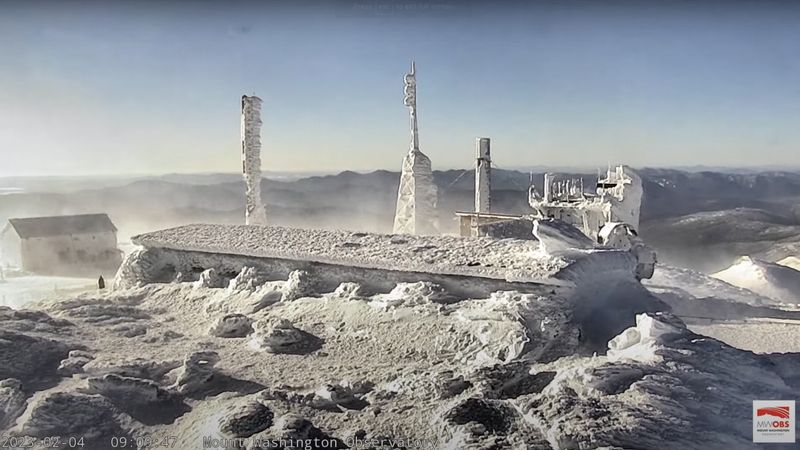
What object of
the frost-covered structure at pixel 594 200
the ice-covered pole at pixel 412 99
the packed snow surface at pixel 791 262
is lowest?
the packed snow surface at pixel 791 262

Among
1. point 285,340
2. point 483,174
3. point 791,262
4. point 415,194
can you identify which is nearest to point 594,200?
point 483,174

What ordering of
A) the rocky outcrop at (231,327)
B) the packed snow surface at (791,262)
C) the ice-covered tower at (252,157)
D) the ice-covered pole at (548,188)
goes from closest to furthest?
the rocky outcrop at (231,327)
the ice-covered tower at (252,157)
the ice-covered pole at (548,188)
the packed snow surface at (791,262)

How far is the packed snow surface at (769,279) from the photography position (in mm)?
6922

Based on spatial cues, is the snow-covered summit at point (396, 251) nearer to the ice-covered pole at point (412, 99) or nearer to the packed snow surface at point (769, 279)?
the ice-covered pole at point (412, 99)

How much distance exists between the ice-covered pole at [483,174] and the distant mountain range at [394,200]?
308 millimetres

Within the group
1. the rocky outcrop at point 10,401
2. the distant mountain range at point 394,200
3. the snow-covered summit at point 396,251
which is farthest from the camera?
the distant mountain range at point 394,200

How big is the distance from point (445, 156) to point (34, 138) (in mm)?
4139

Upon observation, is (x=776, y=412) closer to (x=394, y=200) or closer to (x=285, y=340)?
(x=285, y=340)

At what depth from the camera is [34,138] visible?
480 cm

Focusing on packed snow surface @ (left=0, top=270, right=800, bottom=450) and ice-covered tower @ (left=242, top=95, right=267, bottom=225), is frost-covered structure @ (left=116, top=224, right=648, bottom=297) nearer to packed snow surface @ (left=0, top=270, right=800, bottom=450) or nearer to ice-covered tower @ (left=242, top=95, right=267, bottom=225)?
packed snow surface @ (left=0, top=270, right=800, bottom=450)

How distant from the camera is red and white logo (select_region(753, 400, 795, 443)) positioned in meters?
2.55

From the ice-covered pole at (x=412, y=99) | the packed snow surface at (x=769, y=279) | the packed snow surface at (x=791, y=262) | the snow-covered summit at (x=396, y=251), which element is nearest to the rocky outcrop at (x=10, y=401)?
the snow-covered summit at (x=396, y=251)

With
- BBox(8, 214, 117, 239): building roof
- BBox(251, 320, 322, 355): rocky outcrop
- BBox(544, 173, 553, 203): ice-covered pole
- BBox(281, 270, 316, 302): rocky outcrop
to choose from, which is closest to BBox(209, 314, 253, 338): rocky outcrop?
BBox(251, 320, 322, 355): rocky outcrop

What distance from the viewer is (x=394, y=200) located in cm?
841
